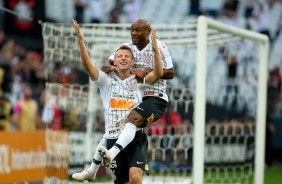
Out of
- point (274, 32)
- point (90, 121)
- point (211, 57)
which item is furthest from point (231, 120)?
point (274, 32)

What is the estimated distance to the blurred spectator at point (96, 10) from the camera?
70.9ft

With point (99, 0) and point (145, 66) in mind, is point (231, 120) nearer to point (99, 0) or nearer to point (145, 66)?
point (99, 0)

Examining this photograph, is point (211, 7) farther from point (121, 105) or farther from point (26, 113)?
point (121, 105)

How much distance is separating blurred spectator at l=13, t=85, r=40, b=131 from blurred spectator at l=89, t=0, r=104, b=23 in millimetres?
4482

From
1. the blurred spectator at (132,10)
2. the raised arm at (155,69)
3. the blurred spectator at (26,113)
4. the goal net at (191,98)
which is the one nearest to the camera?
the raised arm at (155,69)

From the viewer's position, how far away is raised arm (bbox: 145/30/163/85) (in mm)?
7970

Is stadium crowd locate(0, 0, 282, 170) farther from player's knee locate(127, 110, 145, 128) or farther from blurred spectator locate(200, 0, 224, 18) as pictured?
player's knee locate(127, 110, 145, 128)

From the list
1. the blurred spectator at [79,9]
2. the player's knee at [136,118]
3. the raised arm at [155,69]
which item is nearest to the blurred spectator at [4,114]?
the blurred spectator at [79,9]

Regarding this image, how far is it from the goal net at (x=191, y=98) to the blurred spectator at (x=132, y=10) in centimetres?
405

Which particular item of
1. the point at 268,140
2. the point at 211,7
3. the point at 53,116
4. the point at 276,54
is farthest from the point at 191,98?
the point at 211,7

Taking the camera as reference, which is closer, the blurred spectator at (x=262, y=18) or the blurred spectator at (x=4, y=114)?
the blurred spectator at (x=4, y=114)

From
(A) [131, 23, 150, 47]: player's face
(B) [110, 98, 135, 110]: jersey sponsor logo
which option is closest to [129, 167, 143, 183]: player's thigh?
(B) [110, 98, 135, 110]: jersey sponsor logo

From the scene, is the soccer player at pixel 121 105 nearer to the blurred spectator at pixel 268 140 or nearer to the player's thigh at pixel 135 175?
the player's thigh at pixel 135 175

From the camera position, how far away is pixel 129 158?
8.39m
